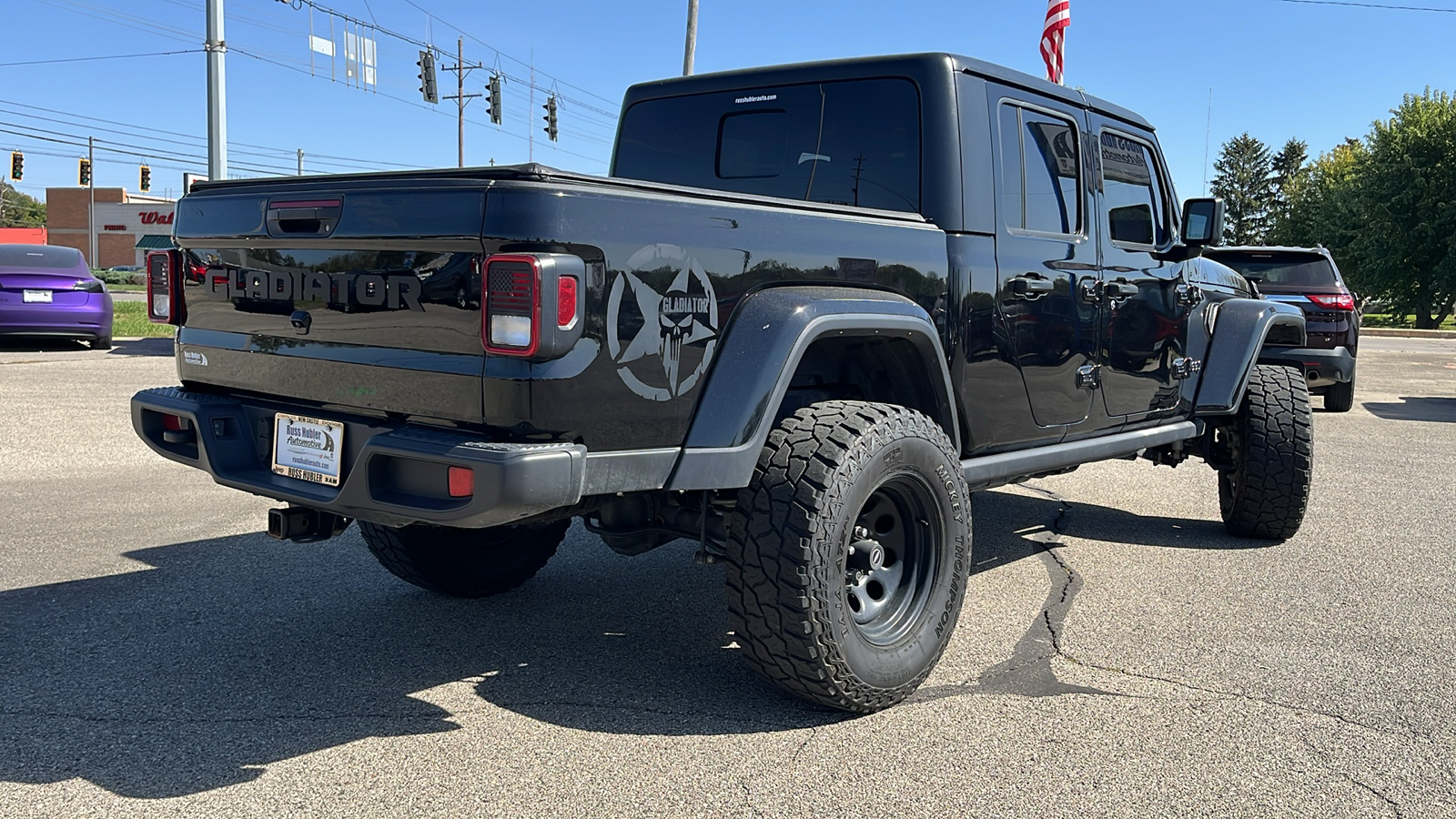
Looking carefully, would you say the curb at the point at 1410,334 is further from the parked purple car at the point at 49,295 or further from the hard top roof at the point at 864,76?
the hard top roof at the point at 864,76

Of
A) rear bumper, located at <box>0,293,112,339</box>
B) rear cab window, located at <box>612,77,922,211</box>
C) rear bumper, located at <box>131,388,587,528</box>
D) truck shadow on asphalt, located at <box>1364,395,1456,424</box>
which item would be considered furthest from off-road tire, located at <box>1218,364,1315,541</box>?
rear bumper, located at <box>0,293,112,339</box>

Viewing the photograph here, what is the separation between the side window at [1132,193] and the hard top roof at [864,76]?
0.16 metres

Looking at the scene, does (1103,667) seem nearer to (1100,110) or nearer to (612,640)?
(612,640)

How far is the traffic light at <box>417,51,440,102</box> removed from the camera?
86.2 ft

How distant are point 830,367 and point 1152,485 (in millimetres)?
4583

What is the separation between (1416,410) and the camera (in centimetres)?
1309

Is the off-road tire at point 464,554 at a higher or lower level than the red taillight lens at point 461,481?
lower

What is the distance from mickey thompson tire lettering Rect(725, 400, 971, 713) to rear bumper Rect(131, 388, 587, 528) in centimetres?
64

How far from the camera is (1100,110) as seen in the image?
199 inches

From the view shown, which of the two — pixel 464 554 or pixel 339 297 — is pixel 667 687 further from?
pixel 339 297

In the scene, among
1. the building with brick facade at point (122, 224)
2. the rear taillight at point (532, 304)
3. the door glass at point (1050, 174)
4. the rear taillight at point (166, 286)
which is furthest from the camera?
the building with brick facade at point (122, 224)

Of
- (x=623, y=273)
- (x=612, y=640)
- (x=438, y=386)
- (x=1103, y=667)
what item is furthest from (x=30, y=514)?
(x=1103, y=667)

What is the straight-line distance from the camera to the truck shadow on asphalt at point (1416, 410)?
1220 centimetres

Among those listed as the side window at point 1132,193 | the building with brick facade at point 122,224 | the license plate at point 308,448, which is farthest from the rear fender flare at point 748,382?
the building with brick facade at point 122,224
